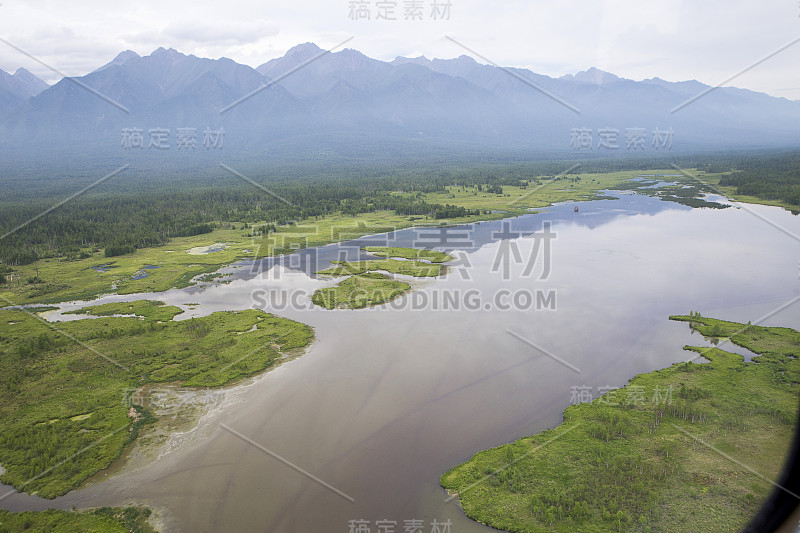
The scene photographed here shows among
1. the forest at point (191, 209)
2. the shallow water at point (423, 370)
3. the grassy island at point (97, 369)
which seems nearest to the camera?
the shallow water at point (423, 370)

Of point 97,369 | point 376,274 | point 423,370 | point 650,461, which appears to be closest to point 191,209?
point 376,274

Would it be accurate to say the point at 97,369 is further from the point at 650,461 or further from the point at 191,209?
the point at 191,209

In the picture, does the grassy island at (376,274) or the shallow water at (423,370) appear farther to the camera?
the grassy island at (376,274)

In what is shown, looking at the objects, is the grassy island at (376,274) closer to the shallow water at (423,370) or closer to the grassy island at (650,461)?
the shallow water at (423,370)

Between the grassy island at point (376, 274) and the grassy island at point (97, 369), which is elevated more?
the grassy island at point (376, 274)

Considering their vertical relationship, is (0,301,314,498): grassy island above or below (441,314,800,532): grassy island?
below

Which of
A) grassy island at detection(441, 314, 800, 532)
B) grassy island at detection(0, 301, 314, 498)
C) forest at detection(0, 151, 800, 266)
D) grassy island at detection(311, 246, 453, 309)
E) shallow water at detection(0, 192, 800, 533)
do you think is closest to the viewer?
grassy island at detection(441, 314, 800, 532)

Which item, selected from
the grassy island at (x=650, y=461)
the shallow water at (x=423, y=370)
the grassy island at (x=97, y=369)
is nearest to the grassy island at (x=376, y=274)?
the shallow water at (x=423, y=370)

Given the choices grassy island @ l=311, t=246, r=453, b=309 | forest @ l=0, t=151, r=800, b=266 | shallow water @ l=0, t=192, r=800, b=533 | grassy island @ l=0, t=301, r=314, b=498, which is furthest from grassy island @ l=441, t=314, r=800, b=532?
forest @ l=0, t=151, r=800, b=266

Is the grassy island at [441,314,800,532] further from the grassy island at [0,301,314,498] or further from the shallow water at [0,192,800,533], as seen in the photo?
the grassy island at [0,301,314,498]

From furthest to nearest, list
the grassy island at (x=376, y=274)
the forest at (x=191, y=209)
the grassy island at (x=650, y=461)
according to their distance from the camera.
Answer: the forest at (x=191, y=209) → the grassy island at (x=376, y=274) → the grassy island at (x=650, y=461)
